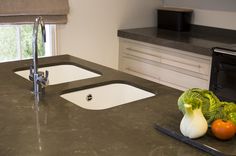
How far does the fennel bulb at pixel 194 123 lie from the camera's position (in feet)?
3.69

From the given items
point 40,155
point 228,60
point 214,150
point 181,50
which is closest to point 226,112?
point 214,150

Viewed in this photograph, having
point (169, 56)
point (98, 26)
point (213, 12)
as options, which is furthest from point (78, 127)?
point (213, 12)

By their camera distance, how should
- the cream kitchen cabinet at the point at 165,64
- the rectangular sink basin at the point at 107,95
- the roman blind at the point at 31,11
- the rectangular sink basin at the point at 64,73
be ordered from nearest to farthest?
the rectangular sink basin at the point at 107,95
the rectangular sink basin at the point at 64,73
the roman blind at the point at 31,11
the cream kitchen cabinet at the point at 165,64

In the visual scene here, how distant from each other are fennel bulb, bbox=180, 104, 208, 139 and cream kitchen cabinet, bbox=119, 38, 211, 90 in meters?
1.78

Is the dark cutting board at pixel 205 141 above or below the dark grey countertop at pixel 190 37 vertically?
below

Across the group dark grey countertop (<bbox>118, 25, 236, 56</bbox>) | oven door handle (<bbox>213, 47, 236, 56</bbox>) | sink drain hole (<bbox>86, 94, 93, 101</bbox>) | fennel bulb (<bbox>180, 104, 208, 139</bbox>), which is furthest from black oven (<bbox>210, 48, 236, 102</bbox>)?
fennel bulb (<bbox>180, 104, 208, 139</bbox>)

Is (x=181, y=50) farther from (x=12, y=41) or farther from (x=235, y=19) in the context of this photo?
Answer: (x=12, y=41)

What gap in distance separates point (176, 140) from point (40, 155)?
0.46 meters

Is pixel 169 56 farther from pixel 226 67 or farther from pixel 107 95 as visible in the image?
pixel 107 95

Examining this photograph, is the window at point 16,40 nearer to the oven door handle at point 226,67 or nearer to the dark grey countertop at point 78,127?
the dark grey countertop at point 78,127

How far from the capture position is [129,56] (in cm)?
360

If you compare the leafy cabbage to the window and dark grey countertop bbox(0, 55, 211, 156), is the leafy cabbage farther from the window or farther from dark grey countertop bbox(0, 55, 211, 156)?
the window

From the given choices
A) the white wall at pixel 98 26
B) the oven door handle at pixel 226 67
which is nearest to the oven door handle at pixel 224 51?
the oven door handle at pixel 226 67

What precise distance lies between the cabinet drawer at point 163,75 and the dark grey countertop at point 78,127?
1.31m
